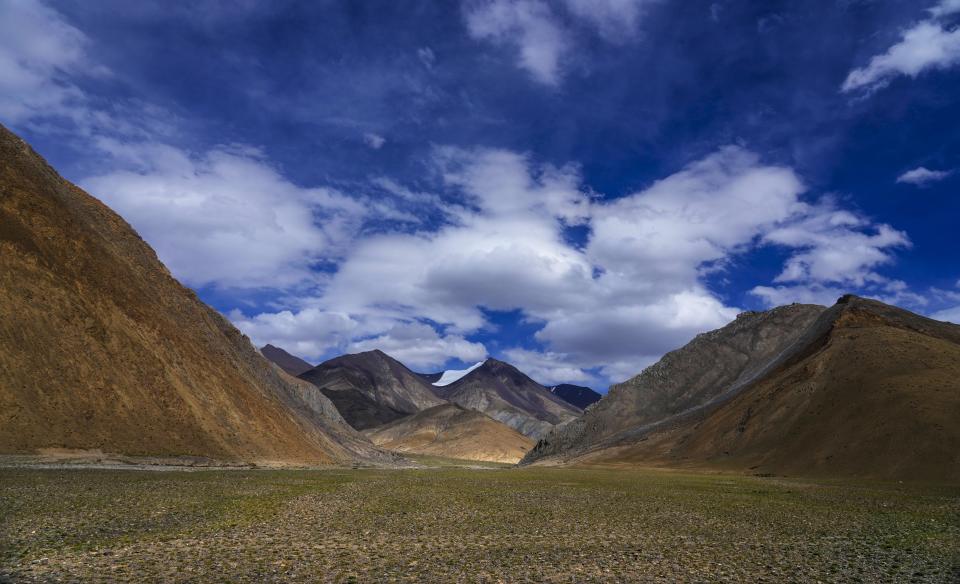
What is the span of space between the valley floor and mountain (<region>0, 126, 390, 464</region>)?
24673 millimetres

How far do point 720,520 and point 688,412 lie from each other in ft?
344

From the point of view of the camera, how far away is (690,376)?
481 ft

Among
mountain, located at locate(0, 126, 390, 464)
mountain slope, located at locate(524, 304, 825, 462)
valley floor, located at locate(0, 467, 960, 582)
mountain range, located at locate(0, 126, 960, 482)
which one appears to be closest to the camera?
valley floor, located at locate(0, 467, 960, 582)

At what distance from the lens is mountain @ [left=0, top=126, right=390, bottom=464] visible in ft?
171

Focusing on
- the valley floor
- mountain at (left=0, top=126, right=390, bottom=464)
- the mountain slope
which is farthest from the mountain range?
the mountain slope

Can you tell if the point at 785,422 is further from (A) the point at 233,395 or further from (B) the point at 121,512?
(B) the point at 121,512

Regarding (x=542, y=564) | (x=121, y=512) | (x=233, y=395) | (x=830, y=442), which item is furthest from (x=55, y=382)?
(x=830, y=442)

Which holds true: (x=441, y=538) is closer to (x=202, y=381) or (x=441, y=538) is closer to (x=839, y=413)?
(x=202, y=381)

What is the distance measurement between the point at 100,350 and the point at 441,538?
58.1 meters

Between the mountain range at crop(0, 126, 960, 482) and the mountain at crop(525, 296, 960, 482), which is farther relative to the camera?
the mountain at crop(525, 296, 960, 482)

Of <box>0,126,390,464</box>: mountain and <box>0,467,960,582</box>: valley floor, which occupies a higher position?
<box>0,126,390,464</box>: mountain

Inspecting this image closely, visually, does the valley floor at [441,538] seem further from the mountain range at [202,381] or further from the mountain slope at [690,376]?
the mountain slope at [690,376]

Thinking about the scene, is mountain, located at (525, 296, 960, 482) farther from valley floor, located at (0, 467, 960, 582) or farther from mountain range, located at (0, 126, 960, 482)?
valley floor, located at (0, 467, 960, 582)

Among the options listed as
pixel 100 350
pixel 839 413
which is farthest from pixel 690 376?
pixel 100 350
